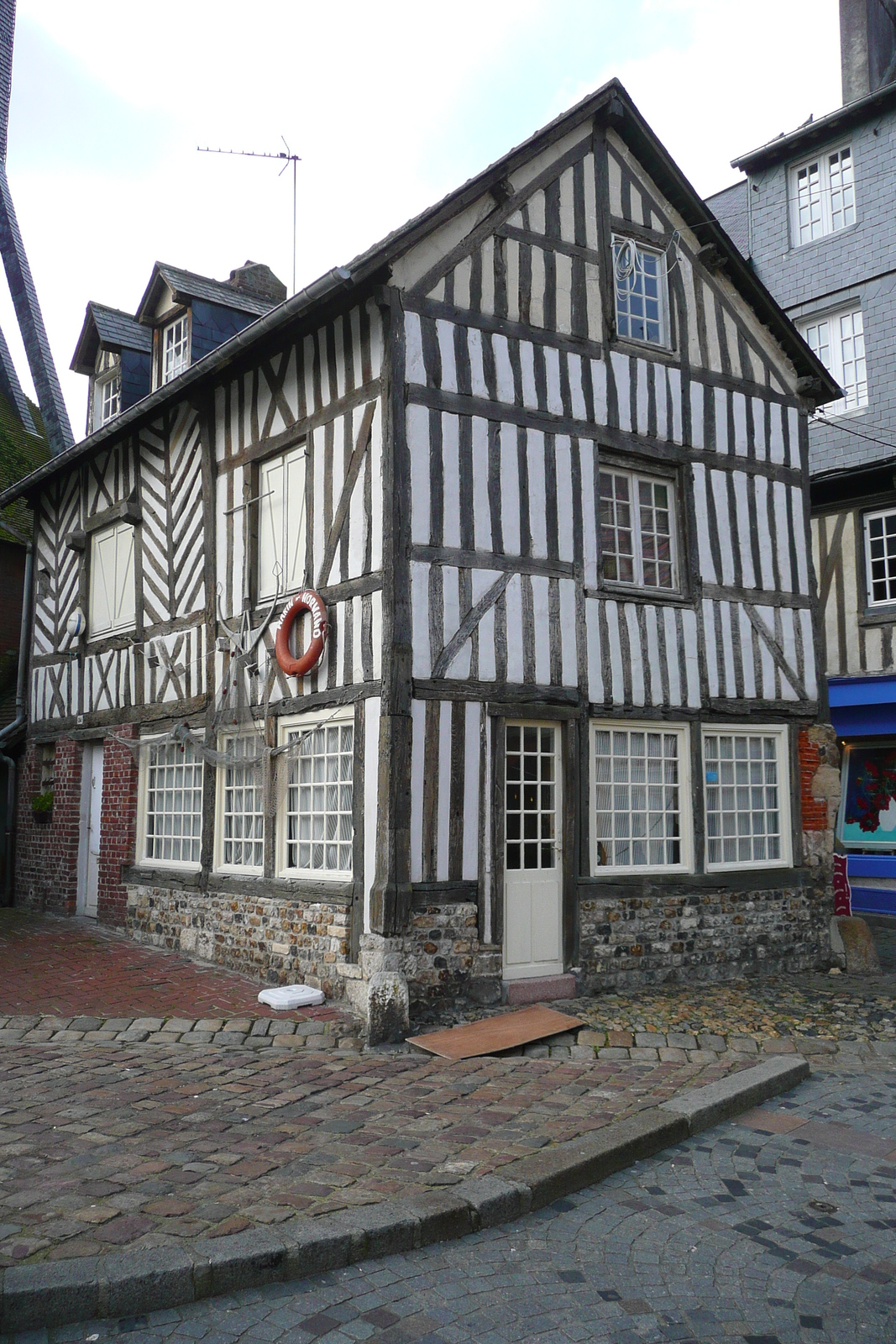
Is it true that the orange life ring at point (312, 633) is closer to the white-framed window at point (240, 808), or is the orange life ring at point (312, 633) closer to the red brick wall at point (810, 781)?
the white-framed window at point (240, 808)

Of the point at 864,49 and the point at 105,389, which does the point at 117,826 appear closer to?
the point at 105,389

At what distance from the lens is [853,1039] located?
7191 millimetres

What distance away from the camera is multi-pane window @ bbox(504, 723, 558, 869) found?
829cm

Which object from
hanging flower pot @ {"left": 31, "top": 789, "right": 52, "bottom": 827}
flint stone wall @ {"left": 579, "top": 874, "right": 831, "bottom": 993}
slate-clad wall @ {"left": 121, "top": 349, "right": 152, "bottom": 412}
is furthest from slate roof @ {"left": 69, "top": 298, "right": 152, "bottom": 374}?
flint stone wall @ {"left": 579, "top": 874, "right": 831, "bottom": 993}

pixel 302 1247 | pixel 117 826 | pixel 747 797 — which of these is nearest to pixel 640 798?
pixel 747 797

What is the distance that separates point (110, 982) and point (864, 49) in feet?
56.0

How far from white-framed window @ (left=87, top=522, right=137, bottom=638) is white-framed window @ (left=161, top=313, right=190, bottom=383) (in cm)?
186

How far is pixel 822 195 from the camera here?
16109 millimetres

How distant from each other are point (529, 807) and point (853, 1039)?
2.81 metres

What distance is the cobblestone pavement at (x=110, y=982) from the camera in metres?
7.57

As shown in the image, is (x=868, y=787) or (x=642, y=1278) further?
(x=868, y=787)

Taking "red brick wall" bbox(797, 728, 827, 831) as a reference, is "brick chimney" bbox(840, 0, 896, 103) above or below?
above

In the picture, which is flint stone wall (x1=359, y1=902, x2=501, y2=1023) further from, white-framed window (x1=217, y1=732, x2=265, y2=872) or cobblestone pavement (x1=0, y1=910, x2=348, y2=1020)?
white-framed window (x1=217, y1=732, x2=265, y2=872)

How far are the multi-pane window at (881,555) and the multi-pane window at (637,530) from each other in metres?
5.54
